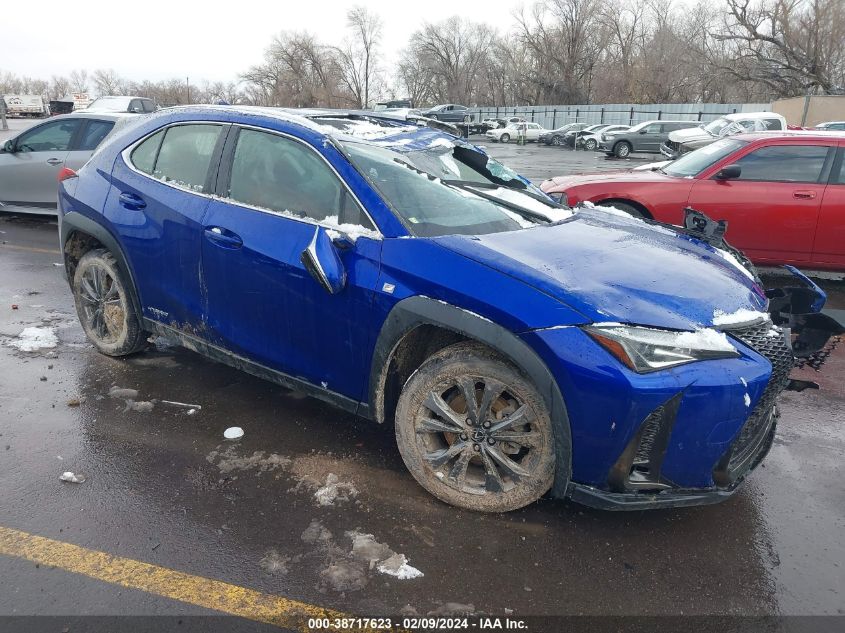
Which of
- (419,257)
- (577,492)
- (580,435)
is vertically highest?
(419,257)

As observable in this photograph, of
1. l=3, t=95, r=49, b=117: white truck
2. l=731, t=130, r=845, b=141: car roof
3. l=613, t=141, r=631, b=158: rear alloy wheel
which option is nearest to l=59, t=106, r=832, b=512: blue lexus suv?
l=731, t=130, r=845, b=141: car roof

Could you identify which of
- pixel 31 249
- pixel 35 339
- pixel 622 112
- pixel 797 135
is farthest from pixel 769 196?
pixel 622 112

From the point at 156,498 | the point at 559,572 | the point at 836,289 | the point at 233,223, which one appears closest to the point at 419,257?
the point at 233,223

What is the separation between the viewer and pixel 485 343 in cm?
249

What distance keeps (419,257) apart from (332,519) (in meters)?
1.22

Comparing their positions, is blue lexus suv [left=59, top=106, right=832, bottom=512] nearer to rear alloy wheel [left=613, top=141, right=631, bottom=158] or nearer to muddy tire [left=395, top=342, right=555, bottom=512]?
muddy tire [left=395, top=342, right=555, bottom=512]

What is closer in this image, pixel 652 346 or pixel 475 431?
pixel 652 346

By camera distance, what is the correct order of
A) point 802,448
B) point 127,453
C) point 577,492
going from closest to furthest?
point 577,492
point 127,453
point 802,448

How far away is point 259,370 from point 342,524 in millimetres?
1066

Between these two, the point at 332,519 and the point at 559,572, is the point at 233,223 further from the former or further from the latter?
the point at 559,572

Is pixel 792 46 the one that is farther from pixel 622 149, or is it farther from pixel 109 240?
pixel 109 240

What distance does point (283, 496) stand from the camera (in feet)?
9.39

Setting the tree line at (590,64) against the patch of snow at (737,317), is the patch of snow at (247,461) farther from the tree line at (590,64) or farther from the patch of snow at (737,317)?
the tree line at (590,64)

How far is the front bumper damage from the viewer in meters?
2.30
